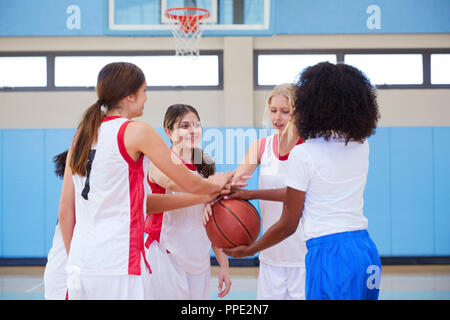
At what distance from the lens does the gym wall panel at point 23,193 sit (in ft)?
20.7

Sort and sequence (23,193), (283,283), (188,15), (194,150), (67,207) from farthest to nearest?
(23,193) < (188,15) < (194,150) < (283,283) < (67,207)

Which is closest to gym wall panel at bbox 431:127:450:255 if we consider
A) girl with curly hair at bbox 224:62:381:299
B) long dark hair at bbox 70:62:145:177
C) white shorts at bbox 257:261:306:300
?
white shorts at bbox 257:261:306:300

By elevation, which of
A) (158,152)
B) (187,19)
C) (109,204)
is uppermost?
(187,19)

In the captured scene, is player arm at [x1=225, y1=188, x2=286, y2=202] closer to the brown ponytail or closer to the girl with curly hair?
the girl with curly hair

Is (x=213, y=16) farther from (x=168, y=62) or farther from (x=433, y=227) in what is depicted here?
(x=433, y=227)

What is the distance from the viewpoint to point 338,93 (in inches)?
64.0

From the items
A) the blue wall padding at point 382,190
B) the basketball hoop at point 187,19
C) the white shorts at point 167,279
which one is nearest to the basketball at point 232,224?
the white shorts at point 167,279

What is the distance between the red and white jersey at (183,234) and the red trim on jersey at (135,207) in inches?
21.9

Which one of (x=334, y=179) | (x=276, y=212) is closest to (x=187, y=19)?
(x=276, y=212)

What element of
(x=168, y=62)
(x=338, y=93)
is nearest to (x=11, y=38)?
(x=168, y=62)

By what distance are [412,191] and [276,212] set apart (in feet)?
15.1

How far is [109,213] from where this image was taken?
5.54 feet

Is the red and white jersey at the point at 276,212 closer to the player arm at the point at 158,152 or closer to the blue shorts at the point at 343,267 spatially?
the player arm at the point at 158,152

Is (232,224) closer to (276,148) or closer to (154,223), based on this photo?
(154,223)
